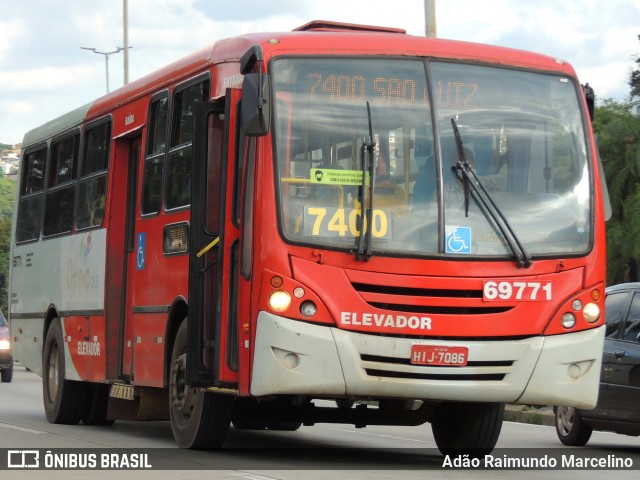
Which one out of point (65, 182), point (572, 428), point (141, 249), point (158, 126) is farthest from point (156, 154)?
point (572, 428)

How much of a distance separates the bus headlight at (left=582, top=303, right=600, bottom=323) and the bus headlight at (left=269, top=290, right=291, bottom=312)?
222 centimetres

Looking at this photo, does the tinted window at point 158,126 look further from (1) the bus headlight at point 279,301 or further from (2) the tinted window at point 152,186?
(1) the bus headlight at point 279,301

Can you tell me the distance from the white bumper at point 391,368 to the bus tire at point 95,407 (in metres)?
6.40

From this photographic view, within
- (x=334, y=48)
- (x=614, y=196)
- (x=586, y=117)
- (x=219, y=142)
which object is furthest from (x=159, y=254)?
(x=614, y=196)

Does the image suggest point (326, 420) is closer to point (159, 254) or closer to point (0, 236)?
point (159, 254)

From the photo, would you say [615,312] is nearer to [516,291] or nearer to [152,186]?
[516,291]

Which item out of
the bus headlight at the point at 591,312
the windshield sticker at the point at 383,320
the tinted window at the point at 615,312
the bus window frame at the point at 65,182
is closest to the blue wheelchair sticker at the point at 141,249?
the bus window frame at the point at 65,182

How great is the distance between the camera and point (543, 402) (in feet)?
36.9

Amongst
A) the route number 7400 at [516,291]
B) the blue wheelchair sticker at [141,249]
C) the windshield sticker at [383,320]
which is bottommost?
the windshield sticker at [383,320]

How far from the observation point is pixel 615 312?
51.7ft

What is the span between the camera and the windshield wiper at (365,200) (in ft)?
36.2

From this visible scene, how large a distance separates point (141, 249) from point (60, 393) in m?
3.58

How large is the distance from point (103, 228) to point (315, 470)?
5069 mm

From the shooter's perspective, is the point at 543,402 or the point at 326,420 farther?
the point at 326,420
